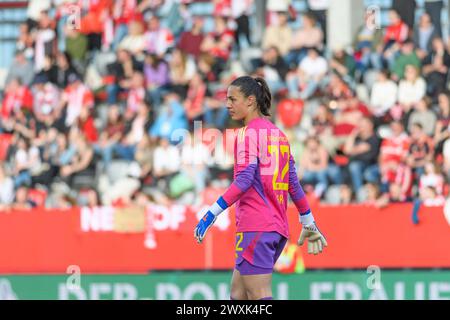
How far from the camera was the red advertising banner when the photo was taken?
13.5 meters

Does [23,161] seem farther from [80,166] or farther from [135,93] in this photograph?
[135,93]

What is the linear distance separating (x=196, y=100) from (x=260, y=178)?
9219 millimetres

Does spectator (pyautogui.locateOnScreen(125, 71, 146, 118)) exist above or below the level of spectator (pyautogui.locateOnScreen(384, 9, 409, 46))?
below

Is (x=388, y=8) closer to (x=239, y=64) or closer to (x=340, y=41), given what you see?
(x=340, y=41)

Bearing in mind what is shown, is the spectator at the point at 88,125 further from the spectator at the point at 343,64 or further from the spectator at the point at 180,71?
the spectator at the point at 343,64

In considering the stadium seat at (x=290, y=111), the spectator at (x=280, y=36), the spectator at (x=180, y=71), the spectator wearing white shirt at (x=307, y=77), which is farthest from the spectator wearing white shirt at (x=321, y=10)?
the spectator at (x=180, y=71)

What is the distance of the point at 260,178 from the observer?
7.74 meters

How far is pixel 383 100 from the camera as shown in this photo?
15.9 metres

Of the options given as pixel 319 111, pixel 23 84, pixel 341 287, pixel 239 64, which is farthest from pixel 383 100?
pixel 23 84

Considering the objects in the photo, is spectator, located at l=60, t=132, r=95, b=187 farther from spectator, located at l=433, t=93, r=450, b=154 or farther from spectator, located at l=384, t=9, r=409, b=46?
spectator, located at l=433, t=93, r=450, b=154

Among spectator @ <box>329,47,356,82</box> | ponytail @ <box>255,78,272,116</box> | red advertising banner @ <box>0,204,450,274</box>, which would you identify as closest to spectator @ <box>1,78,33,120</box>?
red advertising banner @ <box>0,204,450,274</box>

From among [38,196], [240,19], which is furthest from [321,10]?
[38,196]

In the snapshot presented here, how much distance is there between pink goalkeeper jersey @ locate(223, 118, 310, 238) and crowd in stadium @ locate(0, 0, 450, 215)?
605 centimetres

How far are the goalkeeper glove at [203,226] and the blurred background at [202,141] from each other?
578 cm
